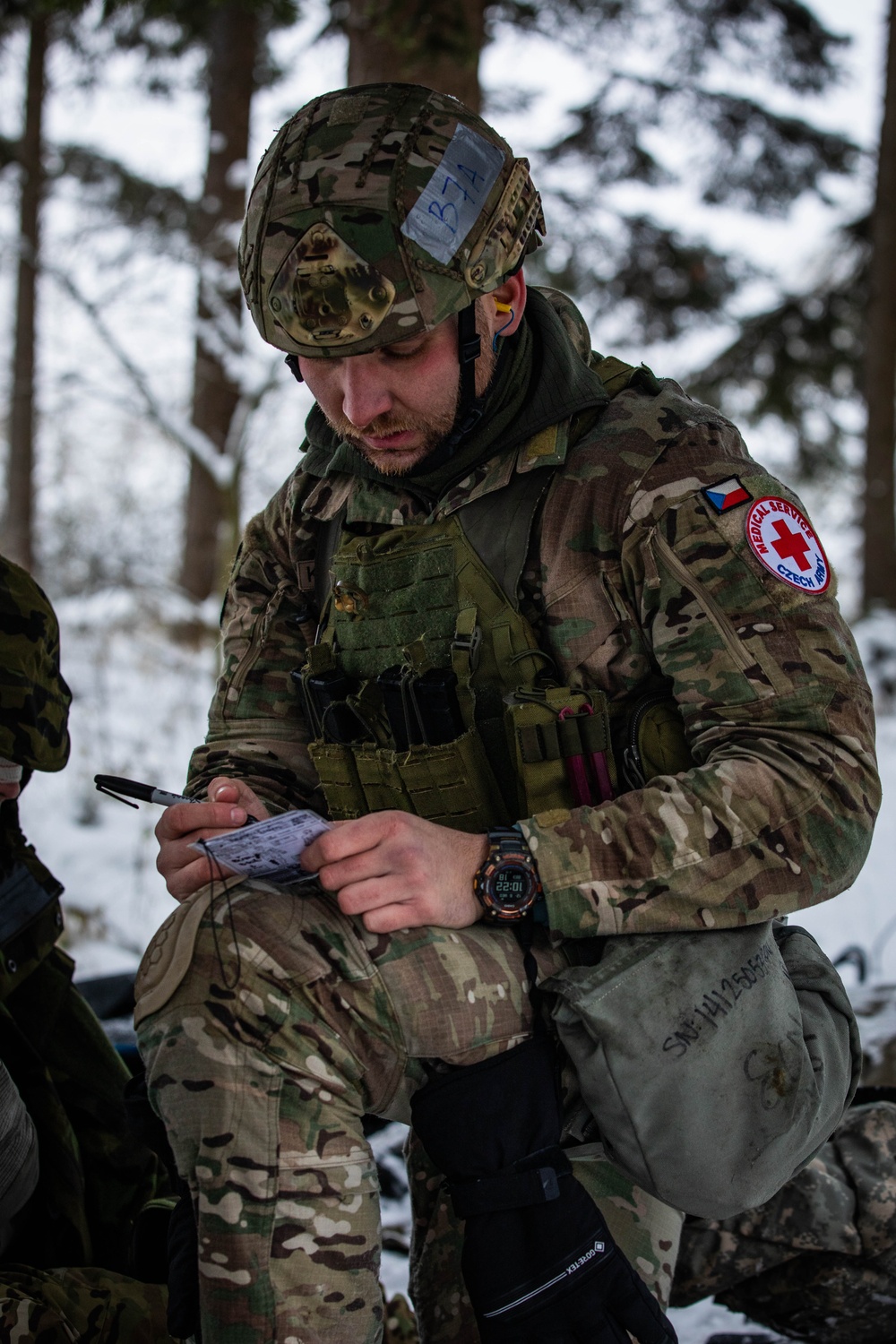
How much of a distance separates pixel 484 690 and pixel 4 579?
997 mm

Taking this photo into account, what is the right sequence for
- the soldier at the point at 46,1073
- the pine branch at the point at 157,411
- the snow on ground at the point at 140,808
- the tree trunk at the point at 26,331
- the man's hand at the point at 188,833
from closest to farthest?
the man's hand at the point at 188,833, the soldier at the point at 46,1073, the snow on ground at the point at 140,808, the pine branch at the point at 157,411, the tree trunk at the point at 26,331

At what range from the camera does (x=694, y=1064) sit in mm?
1800

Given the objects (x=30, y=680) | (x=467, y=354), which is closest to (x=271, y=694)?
(x=30, y=680)

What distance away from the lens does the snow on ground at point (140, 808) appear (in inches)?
173

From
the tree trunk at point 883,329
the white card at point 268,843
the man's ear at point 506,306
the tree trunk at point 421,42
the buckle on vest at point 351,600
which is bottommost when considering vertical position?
the white card at point 268,843

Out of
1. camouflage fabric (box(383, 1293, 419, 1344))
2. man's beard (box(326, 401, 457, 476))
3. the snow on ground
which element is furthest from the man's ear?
the snow on ground

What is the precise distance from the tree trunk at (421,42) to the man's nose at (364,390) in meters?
2.41

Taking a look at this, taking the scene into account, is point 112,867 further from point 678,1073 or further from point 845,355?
point 845,355

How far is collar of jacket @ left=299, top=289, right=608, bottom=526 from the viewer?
2.18 meters

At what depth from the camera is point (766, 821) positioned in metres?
1.82

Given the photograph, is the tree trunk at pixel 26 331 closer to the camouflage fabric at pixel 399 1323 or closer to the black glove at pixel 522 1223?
the camouflage fabric at pixel 399 1323

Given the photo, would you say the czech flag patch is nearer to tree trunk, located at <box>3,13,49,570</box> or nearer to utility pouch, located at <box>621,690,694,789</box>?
utility pouch, located at <box>621,690,694,789</box>

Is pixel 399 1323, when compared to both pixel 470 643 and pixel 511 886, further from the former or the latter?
pixel 470 643

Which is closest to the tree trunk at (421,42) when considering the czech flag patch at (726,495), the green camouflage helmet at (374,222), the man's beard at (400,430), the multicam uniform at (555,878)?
the green camouflage helmet at (374,222)
